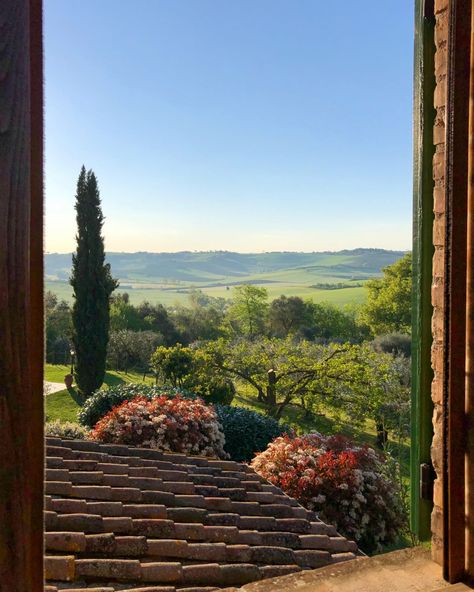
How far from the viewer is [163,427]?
6.64m

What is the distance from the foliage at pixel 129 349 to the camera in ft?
64.5

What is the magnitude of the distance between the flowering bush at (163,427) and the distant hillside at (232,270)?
4046 centimetres

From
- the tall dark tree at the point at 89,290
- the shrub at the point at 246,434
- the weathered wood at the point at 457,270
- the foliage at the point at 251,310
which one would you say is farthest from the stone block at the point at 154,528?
the foliage at the point at 251,310

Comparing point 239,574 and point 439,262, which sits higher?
point 439,262

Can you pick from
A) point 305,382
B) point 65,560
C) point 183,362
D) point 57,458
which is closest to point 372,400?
point 305,382

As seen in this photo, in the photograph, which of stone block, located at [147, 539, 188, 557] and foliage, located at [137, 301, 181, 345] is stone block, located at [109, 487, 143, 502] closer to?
stone block, located at [147, 539, 188, 557]

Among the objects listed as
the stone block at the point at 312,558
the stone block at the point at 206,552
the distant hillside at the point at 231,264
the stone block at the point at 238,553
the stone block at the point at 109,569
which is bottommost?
the stone block at the point at 312,558

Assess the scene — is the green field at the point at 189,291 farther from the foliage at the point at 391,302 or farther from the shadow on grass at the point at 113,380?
the shadow on grass at the point at 113,380

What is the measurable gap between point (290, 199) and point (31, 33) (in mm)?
43794

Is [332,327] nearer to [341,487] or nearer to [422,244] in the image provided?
[341,487]

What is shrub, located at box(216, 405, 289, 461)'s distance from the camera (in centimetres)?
800

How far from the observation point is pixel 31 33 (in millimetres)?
954

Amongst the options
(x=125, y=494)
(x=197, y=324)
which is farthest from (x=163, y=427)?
(x=197, y=324)

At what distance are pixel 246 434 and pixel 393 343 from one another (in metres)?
10.9
